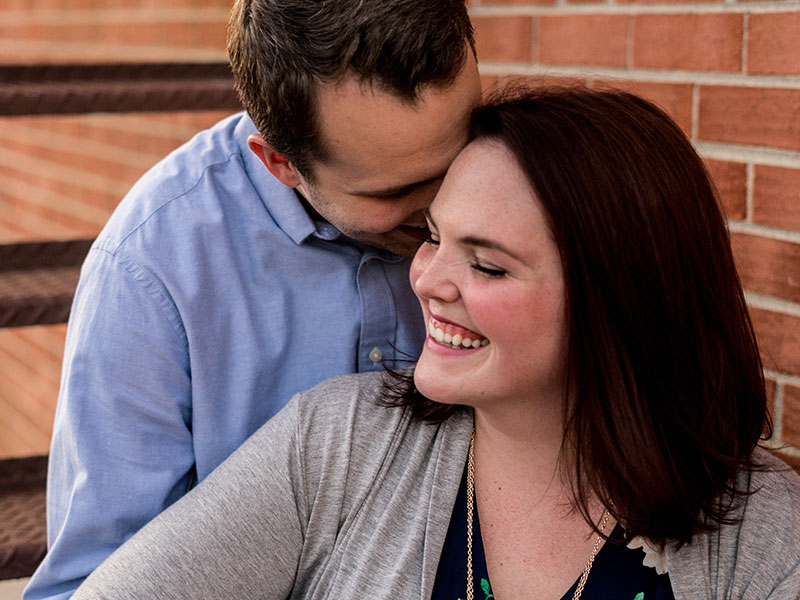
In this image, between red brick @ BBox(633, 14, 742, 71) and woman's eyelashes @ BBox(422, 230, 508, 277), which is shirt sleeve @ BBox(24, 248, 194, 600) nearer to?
woman's eyelashes @ BBox(422, 230, 508, 277)

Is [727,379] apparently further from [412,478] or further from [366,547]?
[366,547]

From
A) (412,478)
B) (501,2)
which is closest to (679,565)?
(412,478)

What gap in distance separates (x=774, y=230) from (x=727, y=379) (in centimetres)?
41

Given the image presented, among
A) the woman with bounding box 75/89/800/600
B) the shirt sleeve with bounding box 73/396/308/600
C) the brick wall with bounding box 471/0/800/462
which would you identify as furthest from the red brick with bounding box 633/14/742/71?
the shirt sleeve with bounding box 73/396/308/600

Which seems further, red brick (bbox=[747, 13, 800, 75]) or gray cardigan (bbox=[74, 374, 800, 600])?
red brick (bbox=[747, 13, 800, 75])

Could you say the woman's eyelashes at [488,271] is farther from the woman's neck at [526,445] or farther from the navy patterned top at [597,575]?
the navy patterned top at [597,575]

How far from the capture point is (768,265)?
6.84 ft

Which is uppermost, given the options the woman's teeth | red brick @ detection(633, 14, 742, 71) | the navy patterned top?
red brick @ detection(633, 14, 742, 71)

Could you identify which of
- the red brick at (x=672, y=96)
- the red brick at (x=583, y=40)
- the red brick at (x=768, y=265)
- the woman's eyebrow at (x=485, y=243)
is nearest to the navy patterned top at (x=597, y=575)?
the woman's eyebrow at (x=485, y=243)

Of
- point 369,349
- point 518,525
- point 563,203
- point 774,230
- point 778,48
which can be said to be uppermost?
point 778,48

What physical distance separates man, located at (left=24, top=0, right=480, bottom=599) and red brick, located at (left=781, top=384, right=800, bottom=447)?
0.74 m

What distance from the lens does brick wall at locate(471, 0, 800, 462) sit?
200 centimetres

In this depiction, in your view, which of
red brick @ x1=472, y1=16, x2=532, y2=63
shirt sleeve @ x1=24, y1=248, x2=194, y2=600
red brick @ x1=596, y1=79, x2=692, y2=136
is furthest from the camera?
red brick @ x1=472, y1=16, x2=532, y2=63

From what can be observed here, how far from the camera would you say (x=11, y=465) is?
8.61 ft
